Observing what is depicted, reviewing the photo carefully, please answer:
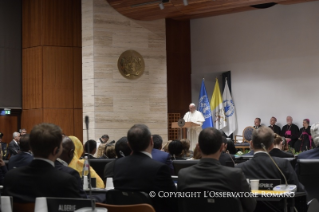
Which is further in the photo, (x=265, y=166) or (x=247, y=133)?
(x=247, y=133)

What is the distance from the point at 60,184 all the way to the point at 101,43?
9.98 m

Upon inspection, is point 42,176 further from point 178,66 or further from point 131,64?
point 178,66

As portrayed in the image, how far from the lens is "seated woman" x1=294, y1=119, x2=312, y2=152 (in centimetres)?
1330

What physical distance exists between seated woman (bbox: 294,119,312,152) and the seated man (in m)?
10.6

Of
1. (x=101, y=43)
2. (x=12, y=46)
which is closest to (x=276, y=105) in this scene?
Answer: (x=101, y=43)

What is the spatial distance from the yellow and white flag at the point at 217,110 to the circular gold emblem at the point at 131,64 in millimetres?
2869

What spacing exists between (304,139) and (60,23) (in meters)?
7.22

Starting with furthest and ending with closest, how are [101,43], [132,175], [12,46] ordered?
[12,46] < [101,43] < [132,175]

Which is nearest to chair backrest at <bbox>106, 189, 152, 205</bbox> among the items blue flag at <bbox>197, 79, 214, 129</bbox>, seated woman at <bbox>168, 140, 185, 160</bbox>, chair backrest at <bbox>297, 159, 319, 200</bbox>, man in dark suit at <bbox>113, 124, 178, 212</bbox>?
man in dark suit at <bbox>113, 124, 178, 212</bbox>

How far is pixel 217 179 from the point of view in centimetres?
307

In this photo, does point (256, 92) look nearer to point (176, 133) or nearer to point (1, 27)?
point (176, 133)

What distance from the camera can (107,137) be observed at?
11.5 metres

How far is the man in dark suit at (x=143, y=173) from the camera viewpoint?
337 cm

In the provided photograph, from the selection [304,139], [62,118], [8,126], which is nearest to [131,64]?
[62,118]
